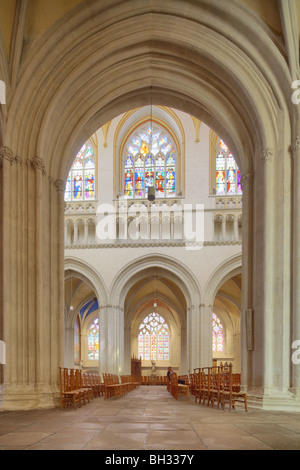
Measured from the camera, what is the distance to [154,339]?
124ft

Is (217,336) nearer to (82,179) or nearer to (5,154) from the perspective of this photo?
(82,179)

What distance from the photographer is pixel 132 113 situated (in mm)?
26891

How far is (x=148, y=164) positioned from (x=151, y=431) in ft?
73.1

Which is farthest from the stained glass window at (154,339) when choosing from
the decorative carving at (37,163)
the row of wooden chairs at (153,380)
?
the decorative carving at (37,163)

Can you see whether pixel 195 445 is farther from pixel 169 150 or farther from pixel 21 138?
pixel 169 150

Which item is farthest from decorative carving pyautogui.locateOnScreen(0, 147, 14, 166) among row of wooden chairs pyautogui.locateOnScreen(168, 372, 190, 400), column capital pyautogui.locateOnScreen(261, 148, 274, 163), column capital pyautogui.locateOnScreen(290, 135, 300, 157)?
row of wooden chairs pyautogui.locateOnScreen(168, 372, 190, 400)

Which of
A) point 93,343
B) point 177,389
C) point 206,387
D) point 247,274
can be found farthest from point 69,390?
point 93,343

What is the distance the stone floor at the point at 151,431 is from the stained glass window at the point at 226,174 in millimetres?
18300

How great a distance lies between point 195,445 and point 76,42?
33.4 feet

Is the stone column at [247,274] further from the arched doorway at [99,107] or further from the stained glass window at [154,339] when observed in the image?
the stained glass window at [154,339]

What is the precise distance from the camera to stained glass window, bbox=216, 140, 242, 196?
2620cm

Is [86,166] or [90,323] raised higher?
[86,166]

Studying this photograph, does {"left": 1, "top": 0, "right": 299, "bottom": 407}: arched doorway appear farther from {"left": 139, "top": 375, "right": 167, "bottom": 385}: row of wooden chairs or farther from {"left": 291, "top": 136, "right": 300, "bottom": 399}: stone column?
{"left": 139, "top": 375, "right": 167, "bottom": 385}: row of wooden chairs

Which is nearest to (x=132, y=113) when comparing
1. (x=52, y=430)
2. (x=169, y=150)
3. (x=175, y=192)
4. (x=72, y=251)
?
(x=169, y=150)
